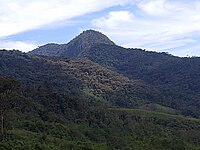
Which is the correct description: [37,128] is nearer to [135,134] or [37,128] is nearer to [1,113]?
[1,113]

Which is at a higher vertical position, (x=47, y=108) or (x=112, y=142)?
→ (x=47, y=108)

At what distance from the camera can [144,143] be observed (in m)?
106

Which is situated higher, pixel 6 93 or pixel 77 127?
pixel 6 93

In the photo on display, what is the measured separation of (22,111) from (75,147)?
3827 cm

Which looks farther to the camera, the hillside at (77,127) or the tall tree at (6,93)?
the hillside at (77,127)

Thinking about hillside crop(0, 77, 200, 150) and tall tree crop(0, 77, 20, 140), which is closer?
tall tree crop(0, 77, 20, 140)

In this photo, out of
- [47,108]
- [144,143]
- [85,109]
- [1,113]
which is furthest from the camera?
[85,109]

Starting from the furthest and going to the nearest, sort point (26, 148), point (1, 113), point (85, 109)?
point (85, 109) < point (1, 113) < point (26, 148)

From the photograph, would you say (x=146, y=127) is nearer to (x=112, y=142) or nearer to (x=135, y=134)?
(x=135, y=134)

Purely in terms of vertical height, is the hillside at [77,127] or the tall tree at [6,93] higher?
the tall tree at [6,93]

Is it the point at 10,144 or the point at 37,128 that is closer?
the point at 10,144

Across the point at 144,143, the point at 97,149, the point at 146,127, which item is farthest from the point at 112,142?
the point at 146,127

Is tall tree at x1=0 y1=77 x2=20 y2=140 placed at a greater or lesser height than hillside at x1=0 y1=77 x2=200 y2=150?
greater

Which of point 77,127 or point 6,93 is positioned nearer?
point 6,93
